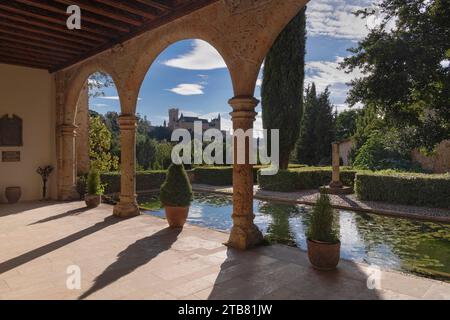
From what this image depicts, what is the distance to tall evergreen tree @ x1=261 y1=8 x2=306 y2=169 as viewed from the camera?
1341cm

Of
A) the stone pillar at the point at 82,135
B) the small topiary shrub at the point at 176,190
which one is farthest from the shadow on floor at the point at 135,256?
the stone pillar at the point at 82,135

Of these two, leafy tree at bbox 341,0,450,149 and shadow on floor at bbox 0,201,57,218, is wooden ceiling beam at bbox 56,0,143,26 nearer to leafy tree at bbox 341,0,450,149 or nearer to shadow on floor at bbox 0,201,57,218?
shadow on floor at bbox 0,201,57,218

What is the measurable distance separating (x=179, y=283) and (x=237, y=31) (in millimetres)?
3276

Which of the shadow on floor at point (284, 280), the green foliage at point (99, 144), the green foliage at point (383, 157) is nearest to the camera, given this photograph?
the shadow on floor at point (284, 280)

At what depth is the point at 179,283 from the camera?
10.3 feet

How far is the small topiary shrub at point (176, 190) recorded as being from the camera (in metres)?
5.49

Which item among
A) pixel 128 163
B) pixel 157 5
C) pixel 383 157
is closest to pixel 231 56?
pixel 157 5

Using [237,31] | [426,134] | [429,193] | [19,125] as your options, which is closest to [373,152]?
[426,134]

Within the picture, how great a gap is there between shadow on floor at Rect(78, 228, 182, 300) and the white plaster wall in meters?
5.48

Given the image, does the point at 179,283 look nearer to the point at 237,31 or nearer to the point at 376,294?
the point at 376,294

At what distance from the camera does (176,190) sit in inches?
217

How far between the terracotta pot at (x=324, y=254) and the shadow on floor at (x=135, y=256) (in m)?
1.97

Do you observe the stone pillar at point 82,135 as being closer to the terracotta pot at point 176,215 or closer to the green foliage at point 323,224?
the terracotta pot at point 176,215

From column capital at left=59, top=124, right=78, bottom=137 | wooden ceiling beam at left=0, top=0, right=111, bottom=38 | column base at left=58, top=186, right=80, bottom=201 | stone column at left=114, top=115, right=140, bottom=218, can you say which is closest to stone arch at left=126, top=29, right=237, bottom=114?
stone column at left=114, top=115, right=140, bottom=218
